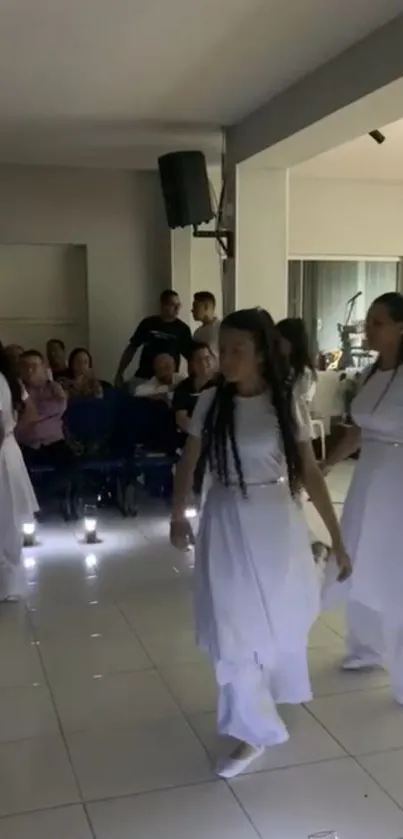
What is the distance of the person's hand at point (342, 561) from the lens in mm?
2754

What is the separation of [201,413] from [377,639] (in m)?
1.17

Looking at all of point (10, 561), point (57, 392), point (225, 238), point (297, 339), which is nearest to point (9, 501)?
point (10, 561)

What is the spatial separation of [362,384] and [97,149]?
432cm

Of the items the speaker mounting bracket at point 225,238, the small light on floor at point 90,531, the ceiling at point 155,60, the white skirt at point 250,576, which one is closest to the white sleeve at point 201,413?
the white skirt at point 250,576

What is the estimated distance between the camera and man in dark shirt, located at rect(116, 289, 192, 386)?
263 inches

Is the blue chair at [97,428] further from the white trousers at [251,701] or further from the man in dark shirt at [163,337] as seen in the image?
the white trousers at [251,701]

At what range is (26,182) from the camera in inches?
292

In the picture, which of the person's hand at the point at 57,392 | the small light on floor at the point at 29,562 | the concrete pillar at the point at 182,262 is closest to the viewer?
the small light on floor at the point at 29,562

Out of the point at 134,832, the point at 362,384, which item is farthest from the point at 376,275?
the point at 134,832

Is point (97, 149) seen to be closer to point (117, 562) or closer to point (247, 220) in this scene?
point (247, 220)

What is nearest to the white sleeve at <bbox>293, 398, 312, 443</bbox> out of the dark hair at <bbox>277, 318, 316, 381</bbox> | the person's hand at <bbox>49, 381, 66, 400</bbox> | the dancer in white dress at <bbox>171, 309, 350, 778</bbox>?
the dancer in white dress at <bbox>171, 309, 350, 778</bbox>

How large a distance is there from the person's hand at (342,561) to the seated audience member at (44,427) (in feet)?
9.72

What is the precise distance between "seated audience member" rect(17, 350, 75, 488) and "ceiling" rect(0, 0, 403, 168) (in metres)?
1.66

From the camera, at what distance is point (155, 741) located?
2.67 m
